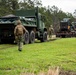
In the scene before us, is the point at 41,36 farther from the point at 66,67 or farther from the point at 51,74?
the point at 51,74

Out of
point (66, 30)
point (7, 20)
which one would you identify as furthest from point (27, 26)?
point (66, 30)

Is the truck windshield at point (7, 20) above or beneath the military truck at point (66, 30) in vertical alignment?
above

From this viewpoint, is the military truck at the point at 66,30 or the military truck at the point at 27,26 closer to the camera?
the military truck at the point at 27,26

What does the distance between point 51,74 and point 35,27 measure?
1858 centimetres

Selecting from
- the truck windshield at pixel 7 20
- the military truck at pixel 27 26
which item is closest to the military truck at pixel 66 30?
the military truck at pixel 27 26

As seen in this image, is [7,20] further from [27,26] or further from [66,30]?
[66,30]

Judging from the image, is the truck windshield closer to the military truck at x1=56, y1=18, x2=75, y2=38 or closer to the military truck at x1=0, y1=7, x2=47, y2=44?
the military truck at x1=0, y1=7, x2=47, y2=44

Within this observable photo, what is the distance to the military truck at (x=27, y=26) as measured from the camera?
22000 mm

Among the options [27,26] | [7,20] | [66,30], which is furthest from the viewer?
[66,30]

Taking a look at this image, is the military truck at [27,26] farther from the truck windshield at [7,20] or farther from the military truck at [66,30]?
the military truck at [66,30]

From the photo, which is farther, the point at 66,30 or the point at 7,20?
the point at 66,30

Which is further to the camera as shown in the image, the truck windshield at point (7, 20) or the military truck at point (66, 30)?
the military truck at point (66, 30)

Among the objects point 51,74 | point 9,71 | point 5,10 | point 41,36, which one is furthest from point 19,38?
point 5,10

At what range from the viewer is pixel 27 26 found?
75.9ft
